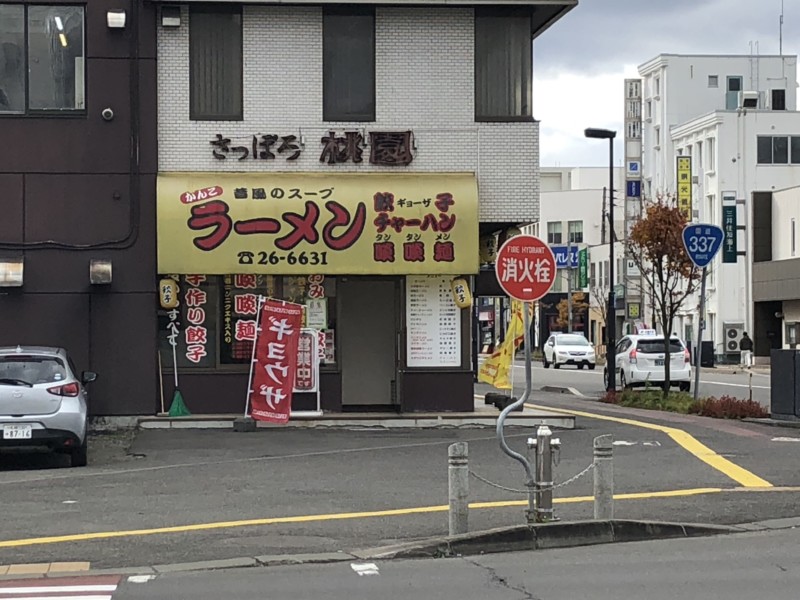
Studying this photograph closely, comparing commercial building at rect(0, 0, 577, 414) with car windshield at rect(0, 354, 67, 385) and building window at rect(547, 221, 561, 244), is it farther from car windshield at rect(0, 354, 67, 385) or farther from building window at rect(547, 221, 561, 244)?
building window at rect(547, 221, 561, 244)

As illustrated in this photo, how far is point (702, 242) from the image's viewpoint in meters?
25.0

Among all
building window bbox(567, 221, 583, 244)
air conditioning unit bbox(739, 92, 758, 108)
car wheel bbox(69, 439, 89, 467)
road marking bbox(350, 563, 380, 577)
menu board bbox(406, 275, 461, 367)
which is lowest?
road marking bbox(350, 563, 380, 577)

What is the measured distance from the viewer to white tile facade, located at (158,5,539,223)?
22078mm

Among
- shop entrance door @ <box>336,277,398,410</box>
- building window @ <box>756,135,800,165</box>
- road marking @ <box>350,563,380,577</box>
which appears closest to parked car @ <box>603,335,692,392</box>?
shop entrance door @ <box>336,277,398,410</box>

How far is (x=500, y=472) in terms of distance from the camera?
1652 cm

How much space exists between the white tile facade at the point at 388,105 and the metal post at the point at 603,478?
11.1 metres

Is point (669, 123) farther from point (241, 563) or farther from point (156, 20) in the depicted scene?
point (241, 563)

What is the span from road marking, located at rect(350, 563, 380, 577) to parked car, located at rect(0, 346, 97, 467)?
718 cm

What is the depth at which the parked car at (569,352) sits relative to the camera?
57.5 metres

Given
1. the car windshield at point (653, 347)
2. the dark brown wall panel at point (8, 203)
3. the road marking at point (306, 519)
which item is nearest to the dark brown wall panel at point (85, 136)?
the dark brown wall panel at point (8, 203)

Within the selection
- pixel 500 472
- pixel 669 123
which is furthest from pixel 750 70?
pixel 500 472

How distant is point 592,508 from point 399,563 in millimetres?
3377

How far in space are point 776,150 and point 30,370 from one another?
60.6 metres

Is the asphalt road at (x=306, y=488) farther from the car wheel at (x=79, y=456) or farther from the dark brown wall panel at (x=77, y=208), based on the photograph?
the dark brown wall panel at (x=77, y=208)
